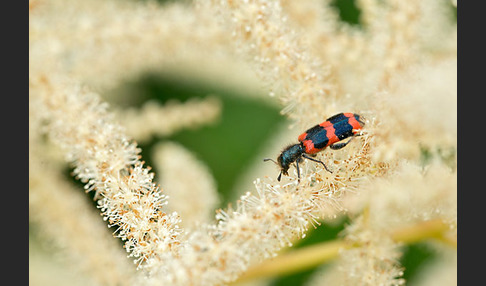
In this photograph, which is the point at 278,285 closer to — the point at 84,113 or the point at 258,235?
the point at 84,113

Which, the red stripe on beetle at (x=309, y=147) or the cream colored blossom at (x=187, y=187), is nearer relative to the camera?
the red stripe on beetle at (x=309, y=147)

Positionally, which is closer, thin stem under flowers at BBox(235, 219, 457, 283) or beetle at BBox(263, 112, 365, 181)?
beetle at BBox(263, 112, 365, 181)

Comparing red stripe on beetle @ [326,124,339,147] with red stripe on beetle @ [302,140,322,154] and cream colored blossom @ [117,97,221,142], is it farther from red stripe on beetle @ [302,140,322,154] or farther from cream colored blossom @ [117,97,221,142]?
cream colored blossom @ [117,97,221,142]

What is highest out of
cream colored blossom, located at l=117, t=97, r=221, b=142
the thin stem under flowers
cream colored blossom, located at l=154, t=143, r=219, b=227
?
cream colored blossom, located at l=117, t=97, r=221, b=142

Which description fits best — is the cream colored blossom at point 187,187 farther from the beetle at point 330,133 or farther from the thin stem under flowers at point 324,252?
the beetle at point 330,133

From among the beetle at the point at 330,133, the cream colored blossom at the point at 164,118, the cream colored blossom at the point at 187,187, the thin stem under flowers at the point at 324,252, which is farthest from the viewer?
the cream colored blossom at the point at 164,118

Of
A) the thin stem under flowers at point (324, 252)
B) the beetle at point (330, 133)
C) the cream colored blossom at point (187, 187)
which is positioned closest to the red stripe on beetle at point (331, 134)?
the beetle at point (330, 133)

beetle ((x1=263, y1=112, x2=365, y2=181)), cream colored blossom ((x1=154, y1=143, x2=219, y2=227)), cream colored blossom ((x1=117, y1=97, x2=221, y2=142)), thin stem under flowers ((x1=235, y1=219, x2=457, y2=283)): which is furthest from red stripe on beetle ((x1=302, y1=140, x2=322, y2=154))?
cream colored blossom ((x1=117, y1=97, x2=221, y2=142))

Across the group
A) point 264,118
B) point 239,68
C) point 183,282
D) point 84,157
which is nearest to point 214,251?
point 183,282
